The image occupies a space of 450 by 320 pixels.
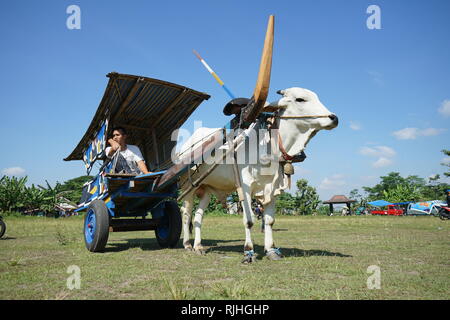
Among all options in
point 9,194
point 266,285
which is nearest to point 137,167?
point 266,285

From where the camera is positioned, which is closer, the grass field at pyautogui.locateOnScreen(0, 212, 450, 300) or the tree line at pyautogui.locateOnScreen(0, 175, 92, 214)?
the grass field at pyautogui.locateOnScreen(0, 212, 450, 300)

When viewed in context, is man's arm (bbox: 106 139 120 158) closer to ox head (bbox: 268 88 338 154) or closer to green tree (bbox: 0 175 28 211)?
ox head (bbox: 268 88 338 154)

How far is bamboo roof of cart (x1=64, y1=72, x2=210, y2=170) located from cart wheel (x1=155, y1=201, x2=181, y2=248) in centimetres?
96

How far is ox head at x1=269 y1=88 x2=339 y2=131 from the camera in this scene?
16.8 feet

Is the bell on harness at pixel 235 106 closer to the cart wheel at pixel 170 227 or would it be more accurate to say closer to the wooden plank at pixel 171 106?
the wooden plank at pixel 171 106

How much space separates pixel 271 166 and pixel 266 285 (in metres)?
2.48

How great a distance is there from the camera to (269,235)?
561 centimetres

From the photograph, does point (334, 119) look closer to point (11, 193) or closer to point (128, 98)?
point (128, 98)

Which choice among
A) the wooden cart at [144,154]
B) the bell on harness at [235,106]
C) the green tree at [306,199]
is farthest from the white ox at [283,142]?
the green tree at [306,199]

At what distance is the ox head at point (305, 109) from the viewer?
512 centimetres

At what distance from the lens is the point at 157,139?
791 cm

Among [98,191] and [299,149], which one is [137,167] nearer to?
[98,191]

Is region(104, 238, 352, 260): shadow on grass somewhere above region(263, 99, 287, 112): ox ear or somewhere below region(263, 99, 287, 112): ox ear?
below

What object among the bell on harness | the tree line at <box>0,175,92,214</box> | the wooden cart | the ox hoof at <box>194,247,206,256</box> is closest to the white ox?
the bell on harness
